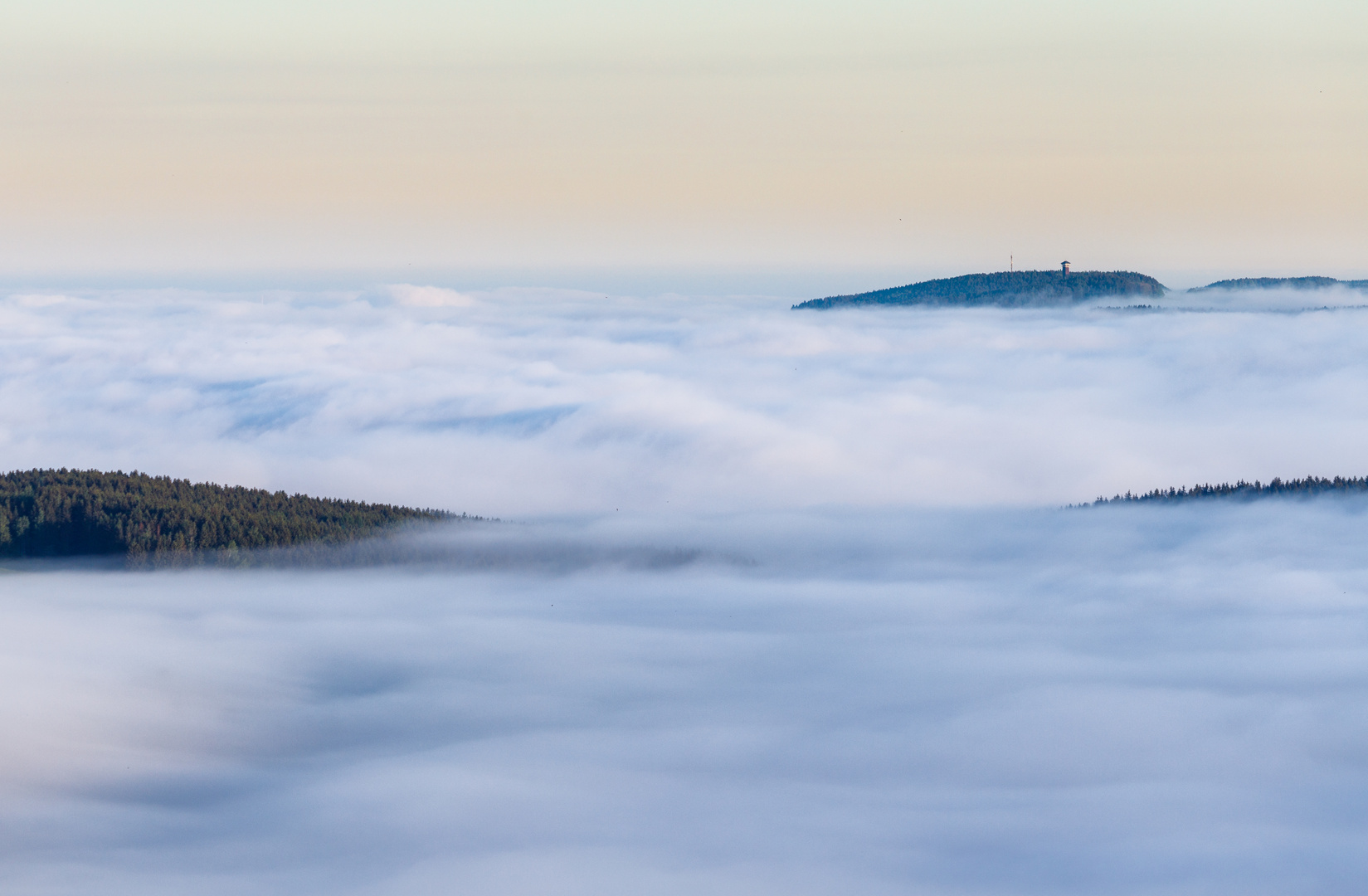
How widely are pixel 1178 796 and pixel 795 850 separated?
44323 millimetres

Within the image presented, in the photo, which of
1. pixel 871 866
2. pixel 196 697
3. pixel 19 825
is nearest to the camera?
pixel 871 866

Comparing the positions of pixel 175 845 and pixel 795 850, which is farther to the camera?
pixel 175 845

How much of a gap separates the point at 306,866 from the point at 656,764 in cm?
4904

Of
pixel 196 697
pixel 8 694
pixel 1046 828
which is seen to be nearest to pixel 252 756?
pixel 196 697

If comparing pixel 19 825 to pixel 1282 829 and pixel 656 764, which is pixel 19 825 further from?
pixel 1282 829

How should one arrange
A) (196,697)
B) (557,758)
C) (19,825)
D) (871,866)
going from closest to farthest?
(871,866) → (19,825) → (557,758) → (196,697)

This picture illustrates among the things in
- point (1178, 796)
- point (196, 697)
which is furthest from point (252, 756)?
point (1178, 796)

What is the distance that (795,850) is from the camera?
139500 millimetres

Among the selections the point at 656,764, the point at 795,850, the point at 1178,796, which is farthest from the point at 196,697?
the point at 1178,796

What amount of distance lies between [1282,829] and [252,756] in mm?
118558

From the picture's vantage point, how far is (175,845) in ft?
492

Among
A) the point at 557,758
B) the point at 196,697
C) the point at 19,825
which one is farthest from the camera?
the point at 196,697

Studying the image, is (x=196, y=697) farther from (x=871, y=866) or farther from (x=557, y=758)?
(x=871, y=866)

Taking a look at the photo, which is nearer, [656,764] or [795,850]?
[795,850]
